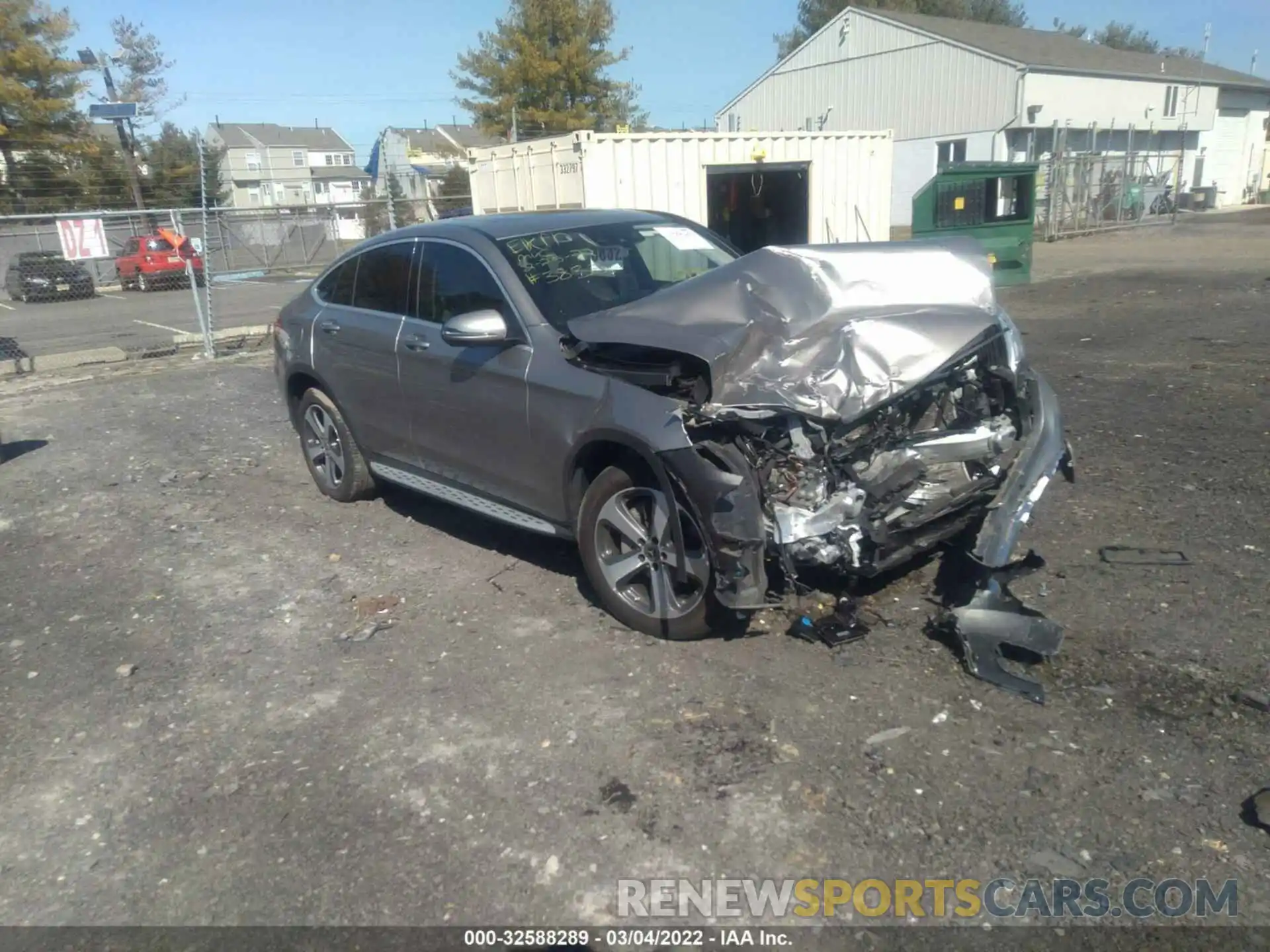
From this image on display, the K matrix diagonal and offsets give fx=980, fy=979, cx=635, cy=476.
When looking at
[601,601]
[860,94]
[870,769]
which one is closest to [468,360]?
[601,601]

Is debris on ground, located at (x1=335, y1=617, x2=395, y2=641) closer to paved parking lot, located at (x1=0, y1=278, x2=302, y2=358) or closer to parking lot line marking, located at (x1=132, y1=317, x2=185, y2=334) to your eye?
paved parking lot, located at (x1=0, y1=278, x2=302, y2=358)

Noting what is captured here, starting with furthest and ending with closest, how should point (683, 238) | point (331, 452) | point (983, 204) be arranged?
point (983, 204), point (331, 452), point (683, 238)

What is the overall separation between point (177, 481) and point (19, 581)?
1884 millimetres

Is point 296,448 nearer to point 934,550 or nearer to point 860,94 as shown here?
point 934,550

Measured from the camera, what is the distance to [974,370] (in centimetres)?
442

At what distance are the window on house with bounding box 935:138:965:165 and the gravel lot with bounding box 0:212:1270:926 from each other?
3254cm

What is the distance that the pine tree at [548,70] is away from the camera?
35.0m

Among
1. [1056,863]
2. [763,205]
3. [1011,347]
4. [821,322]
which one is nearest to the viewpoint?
[1056,863]

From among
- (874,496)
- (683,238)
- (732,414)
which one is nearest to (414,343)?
(683,238)

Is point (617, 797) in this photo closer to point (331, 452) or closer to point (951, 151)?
point (331, 452)

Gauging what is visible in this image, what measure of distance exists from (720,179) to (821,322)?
11739 millimetres

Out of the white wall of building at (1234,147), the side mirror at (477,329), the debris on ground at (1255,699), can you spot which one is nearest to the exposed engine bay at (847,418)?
the side mirror at (477,329)

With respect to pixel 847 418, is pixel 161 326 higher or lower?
lower

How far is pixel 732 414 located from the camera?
12.5ft
